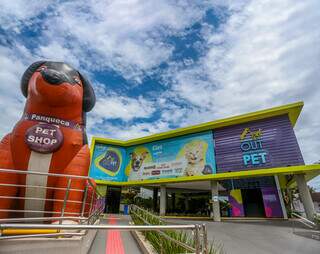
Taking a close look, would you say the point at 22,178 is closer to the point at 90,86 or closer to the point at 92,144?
the point at 90,86

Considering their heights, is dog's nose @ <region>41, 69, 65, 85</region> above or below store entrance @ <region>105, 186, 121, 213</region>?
above

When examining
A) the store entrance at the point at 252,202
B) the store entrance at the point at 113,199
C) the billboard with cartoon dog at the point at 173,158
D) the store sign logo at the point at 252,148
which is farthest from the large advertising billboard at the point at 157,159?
the store entrance at the point at 252,202

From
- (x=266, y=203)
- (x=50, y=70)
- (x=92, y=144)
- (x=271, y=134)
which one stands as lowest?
(x=266, y=203)

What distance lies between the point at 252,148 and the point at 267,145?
2.87 ft

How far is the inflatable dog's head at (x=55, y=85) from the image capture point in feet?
12.6

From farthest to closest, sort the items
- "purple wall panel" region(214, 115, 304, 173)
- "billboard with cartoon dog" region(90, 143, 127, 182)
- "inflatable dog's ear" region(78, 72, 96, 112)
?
"billboard with cartoon dog" region(90, 143, 127, 182) < "purple wall panel" region(214, 115, 304, 173) < "inflatable dog's ear" region(78, 72, 96, 112)

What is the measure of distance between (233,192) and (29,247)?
16310 mm

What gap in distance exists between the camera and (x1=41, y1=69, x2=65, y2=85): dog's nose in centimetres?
383

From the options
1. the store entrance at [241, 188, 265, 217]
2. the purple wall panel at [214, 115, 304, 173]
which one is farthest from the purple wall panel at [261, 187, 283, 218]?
the purple wall panel at [214, 115, 304, 173]

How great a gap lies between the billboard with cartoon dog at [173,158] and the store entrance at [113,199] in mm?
2922

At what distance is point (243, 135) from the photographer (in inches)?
511

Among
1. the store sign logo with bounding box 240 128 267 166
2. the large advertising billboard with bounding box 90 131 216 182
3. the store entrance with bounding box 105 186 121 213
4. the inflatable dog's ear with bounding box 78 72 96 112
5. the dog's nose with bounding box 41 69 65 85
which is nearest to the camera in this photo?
the dog's nose with bounding box 41 69 65 85

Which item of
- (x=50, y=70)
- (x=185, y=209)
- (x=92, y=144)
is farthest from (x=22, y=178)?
(x=185, y=209)

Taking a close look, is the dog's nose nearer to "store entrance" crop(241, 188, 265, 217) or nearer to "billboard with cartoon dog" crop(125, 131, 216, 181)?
"billboard with cartoon dog" crop(125, 131, 216, 181)
